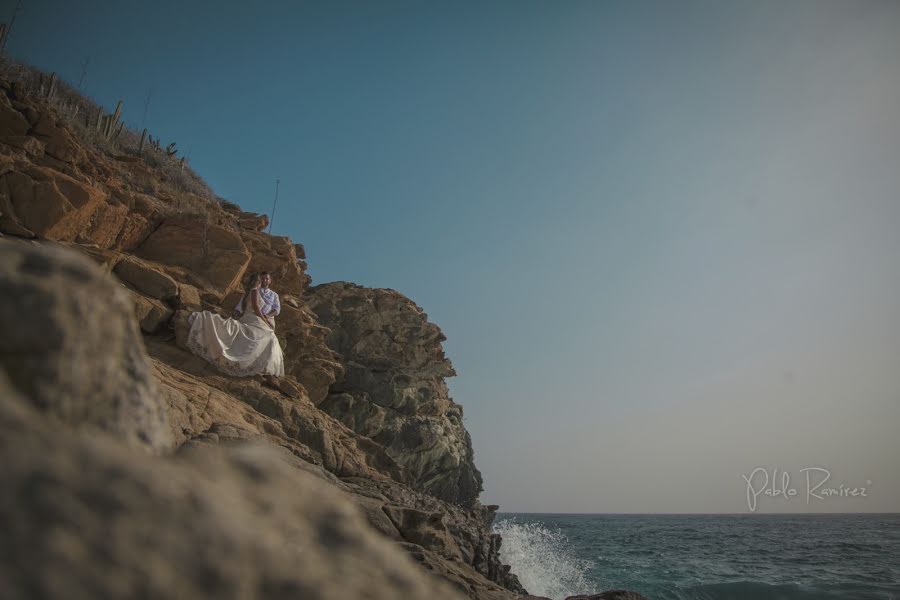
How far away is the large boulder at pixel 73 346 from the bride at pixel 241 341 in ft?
26.7

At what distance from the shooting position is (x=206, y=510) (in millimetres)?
866

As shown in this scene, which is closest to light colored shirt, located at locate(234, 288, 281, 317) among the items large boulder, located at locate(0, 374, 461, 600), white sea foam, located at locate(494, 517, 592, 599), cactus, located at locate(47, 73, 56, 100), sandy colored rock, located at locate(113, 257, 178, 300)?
sandy colored rock, located at locate(113, 257, 178, 300)

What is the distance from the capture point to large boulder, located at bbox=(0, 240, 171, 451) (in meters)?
0.94

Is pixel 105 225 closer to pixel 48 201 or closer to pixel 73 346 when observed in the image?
pixel 48 201

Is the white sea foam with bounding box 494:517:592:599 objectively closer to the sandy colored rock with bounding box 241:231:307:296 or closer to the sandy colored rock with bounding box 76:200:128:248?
the sandy colored rock with bounding box 241:231:307:296

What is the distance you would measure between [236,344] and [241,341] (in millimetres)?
100

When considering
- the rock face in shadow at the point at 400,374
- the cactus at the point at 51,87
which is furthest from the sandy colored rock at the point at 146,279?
the rock face in shadow at the point at 400,374

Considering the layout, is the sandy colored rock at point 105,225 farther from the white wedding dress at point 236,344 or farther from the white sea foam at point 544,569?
the white sea foam at point 544,569

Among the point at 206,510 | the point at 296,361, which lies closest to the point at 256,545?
the point at 206,510

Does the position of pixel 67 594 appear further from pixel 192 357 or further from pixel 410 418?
pixel 410 418

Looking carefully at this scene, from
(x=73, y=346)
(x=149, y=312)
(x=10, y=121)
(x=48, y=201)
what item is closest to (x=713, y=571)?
(x=149, y=312)

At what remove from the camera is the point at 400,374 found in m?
22.2

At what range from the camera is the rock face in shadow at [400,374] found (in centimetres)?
2070

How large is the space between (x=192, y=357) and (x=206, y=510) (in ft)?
28.3
